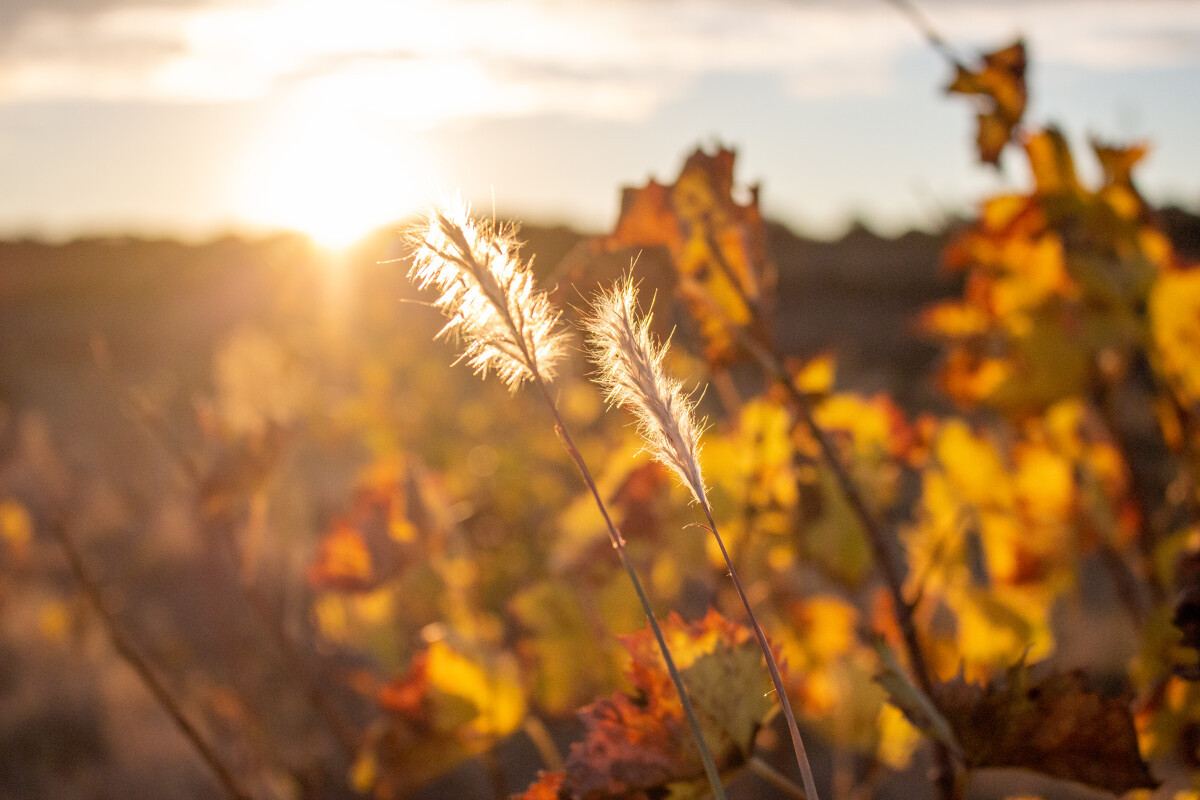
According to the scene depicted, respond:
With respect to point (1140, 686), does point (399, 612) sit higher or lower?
higher

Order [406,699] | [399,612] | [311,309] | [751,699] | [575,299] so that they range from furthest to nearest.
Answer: [311,309] < [399,612] < [406,699] < [575,299] < [751,699]

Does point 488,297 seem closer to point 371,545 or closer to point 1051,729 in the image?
point 1051,729

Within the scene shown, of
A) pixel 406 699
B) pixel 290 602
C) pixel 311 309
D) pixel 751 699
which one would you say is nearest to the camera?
pixel 751 699

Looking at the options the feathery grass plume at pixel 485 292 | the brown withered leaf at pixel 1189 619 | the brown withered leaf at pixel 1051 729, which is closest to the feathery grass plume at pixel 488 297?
the feathery grass plume at pixel 485 292

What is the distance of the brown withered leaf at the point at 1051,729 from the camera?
1.56 ft

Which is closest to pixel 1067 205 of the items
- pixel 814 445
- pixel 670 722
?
pixel 814 445

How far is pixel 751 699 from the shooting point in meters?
0.48

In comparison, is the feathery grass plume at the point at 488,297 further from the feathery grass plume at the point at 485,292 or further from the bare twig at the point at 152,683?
the bare twig at the point at 152,683

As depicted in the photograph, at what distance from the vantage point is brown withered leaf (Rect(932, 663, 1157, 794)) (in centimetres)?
48

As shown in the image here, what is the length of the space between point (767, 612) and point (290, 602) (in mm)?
1724

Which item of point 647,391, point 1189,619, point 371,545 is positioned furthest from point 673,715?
point 371,545

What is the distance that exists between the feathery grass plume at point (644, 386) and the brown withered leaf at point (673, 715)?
150 millimetres

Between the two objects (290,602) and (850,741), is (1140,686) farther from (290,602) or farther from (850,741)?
(290,602)

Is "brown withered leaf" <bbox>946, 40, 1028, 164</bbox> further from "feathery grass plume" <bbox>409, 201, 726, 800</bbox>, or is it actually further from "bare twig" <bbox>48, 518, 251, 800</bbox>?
"bare twig" <bbox>48, 518, 251, 800</bbox>
